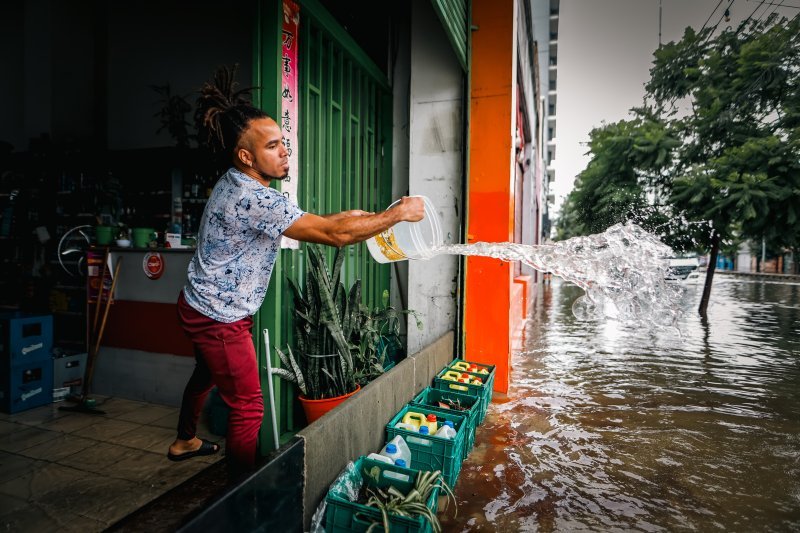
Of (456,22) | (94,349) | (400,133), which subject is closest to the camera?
(456,22)

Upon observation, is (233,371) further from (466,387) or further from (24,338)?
(24,338)

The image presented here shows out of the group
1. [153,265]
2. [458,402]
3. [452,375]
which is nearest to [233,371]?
[458,402]

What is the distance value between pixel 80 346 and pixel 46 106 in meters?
5.51

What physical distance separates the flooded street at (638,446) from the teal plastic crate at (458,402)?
0.53 feet

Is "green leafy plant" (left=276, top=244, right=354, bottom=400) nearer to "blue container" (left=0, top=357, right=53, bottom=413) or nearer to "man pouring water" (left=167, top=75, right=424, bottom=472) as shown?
"man pouring water" (left=167, top=75, right=424, bottom=472)

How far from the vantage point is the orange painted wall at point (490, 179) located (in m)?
4.71

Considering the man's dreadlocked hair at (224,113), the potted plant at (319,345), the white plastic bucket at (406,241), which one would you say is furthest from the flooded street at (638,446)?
the man's dreadlocked hair at (224,113)

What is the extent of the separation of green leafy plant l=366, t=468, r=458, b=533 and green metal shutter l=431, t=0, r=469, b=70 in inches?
132

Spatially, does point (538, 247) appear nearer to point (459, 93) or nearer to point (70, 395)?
Answer: point (459, 93)

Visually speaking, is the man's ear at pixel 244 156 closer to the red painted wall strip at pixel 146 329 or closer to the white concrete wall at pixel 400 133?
the red painted wall strip at pixel 146 329

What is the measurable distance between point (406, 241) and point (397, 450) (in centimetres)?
160

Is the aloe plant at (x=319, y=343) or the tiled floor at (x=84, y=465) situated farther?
the aloe plant at (x=319, y=343)

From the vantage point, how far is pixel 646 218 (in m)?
11.3

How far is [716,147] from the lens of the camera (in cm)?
1055
